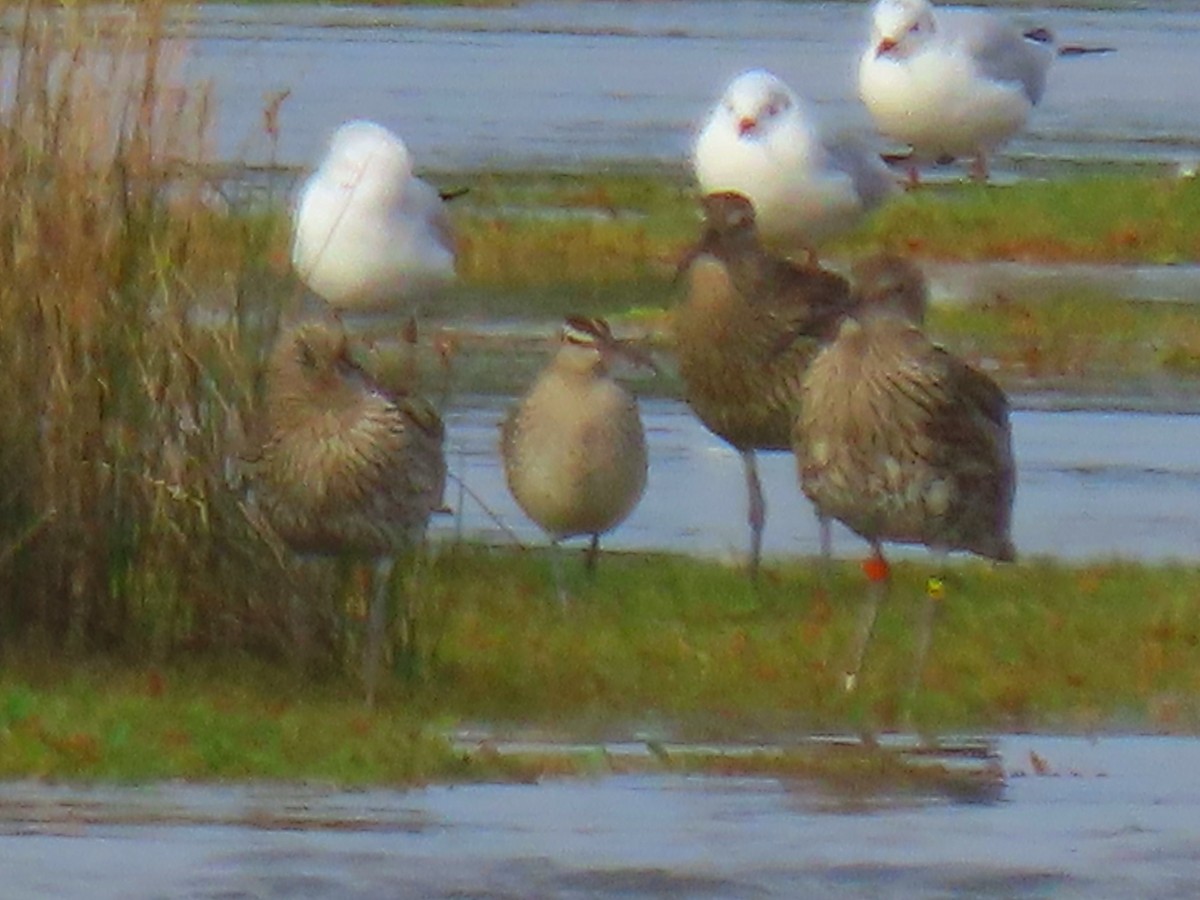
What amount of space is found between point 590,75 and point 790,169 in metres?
13.3

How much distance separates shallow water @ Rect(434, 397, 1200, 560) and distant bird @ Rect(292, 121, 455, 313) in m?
0.69

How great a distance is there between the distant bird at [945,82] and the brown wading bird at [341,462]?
14.7 meters

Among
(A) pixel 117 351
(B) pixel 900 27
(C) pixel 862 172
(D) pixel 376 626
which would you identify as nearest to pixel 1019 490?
(D) pixel 376 626

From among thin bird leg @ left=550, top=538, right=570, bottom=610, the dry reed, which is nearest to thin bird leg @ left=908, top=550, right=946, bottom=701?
thin bird leg @ left=550, top=538, right=570, bottom=610

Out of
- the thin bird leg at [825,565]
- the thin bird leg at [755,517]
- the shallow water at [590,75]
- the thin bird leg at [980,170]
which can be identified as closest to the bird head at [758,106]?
the shallow water at [590,75]

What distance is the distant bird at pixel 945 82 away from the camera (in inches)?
1008

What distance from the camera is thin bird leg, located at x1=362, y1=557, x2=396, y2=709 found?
10.5 meters

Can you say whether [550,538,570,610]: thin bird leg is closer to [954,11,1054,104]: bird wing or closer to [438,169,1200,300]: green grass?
[438,169,1200,300]: green grass

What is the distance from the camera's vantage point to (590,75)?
33656 millimetres

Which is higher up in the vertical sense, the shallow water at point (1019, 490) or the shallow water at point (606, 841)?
the shallow water at point (1019, 490)

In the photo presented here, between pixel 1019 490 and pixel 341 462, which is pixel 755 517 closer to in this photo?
pixel 1019 490

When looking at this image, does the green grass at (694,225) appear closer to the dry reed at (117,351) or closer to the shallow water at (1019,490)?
the shallow water at (1019,490)

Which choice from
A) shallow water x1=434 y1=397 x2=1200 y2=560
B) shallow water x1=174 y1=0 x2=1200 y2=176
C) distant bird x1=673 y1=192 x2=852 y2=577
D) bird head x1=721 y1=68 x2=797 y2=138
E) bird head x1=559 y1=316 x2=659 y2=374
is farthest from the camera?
shallow water x1=174 y1=0 x2=1200 y2=176

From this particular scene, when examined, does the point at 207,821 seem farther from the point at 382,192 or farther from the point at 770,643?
the point at 382,192
